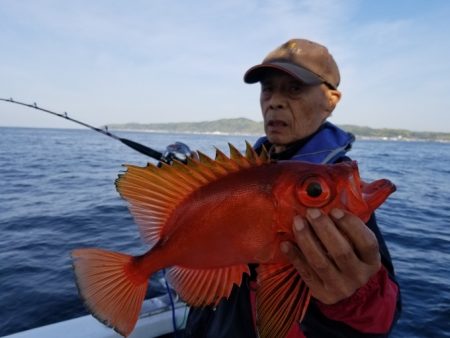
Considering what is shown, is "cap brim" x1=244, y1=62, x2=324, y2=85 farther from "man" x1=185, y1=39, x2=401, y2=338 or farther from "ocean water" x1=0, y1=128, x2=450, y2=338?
"ocean water" x1=0, y1=128, x2=450, y2=338

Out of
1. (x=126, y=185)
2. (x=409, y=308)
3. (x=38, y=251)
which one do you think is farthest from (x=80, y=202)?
(x=126, y=185)

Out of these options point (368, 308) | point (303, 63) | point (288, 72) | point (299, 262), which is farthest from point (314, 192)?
point (303, 63)

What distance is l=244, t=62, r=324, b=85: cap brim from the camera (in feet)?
8.35

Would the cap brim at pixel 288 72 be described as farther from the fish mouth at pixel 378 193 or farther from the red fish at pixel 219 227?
the fish mouth at pixel 378 193

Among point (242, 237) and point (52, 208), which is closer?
point (242, 237)

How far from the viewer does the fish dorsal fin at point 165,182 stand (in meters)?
1.70

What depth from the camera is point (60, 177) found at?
18.3 meters

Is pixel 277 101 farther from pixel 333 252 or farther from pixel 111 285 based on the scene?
pixel 111 285

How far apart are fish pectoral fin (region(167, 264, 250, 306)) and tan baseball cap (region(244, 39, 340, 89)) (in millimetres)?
1506

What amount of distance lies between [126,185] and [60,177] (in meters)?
18.3

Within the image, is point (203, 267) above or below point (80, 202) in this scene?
above

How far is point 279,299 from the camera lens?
1638 millimetres

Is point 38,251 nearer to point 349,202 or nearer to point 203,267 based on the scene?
point 203,267

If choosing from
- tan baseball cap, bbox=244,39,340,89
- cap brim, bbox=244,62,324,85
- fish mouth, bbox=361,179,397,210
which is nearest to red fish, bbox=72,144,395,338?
fish mouth, bbox=361,179,397,210
